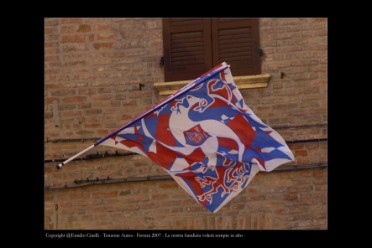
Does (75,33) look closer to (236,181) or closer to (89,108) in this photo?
(89,108)

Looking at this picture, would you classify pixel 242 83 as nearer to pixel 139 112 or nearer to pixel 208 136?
pixel 139 112

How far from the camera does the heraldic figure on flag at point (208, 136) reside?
20.9ft

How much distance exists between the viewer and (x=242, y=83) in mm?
7910

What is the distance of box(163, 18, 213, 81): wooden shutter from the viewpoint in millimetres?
8094

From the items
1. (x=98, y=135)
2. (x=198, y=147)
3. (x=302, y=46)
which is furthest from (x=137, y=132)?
(x=302, y=46)

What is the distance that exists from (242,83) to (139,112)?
109 cm

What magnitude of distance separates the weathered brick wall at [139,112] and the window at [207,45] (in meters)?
0.11

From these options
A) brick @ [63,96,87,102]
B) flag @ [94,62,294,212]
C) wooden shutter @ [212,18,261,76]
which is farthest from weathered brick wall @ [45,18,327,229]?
flag @ [94,62,294,212]

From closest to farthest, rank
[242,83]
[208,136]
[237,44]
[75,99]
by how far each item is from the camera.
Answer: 1. [208,136]
2. [242,83]
3. [237,44]
4. [75,99]

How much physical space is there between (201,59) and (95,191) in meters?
1.73

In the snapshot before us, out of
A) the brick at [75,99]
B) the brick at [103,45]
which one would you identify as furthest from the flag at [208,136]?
the brick at [103,45]

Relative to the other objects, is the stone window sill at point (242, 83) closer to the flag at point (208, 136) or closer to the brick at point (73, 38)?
the brick at point (73, 38)

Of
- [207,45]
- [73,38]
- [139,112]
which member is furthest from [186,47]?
[73,38]

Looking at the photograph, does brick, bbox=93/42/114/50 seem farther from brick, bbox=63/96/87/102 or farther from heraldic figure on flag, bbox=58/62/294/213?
heraldic figure on flag, bbox=58/62/294/213
